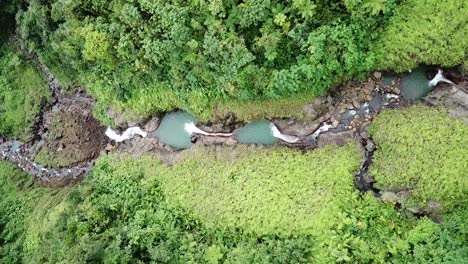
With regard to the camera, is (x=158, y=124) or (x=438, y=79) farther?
(x=158, y=124)

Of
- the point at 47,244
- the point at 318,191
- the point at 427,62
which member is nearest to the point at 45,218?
the point at 47,244

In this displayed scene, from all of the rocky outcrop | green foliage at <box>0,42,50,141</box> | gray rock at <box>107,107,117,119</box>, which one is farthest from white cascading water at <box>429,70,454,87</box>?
green foliage at <box>0,42,50,141</box>

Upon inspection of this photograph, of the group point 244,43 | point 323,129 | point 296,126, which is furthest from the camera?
point 296,126

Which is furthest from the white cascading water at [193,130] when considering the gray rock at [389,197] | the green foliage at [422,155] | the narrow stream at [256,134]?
the gray rock at [389,197]


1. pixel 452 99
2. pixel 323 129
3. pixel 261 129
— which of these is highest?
pixel 452 99

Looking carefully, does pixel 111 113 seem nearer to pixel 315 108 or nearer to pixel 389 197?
pixel 315 108

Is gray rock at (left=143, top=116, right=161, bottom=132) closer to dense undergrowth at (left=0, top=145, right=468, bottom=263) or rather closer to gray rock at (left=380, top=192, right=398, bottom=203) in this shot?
dense undergrowth at (left=0, top=145, right=468, bottom=263)

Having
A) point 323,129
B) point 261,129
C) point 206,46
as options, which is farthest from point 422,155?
point 206,46

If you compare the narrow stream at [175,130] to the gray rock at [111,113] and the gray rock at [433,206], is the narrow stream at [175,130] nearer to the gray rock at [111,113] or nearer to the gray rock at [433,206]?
the gray rock at [111,113]
